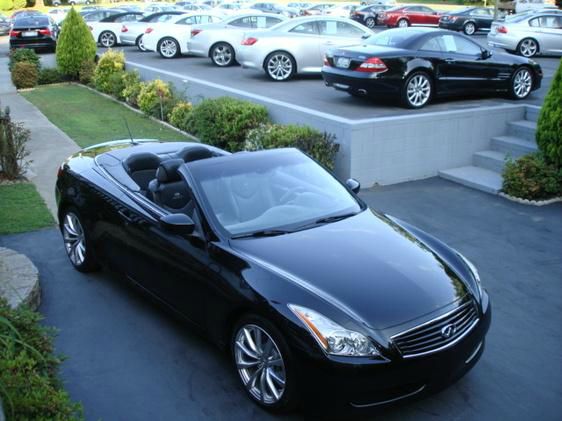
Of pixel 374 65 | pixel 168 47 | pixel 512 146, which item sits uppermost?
pixel 374 65

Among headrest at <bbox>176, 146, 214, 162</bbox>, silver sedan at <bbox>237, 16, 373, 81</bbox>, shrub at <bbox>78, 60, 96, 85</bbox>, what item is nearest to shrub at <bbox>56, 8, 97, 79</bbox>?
shrub at <bbox>78, 60, 96, 85</bbox>

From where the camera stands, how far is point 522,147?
418 inches

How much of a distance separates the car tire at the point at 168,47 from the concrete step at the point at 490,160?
48.3 ft

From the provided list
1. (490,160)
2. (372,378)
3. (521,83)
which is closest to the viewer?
(372,378)

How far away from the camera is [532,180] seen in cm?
923

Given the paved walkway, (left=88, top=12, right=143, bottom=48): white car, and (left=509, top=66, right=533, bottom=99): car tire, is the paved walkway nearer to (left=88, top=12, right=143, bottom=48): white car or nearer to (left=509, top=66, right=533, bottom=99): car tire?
(left=509, top=66, right=533, bottom=99): car tire

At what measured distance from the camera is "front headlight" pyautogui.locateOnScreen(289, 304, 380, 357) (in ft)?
13.0

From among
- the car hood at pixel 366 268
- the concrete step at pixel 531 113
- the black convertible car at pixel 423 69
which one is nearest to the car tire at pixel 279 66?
the black convertible car at pixel 423 69

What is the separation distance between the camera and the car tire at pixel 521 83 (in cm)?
1277

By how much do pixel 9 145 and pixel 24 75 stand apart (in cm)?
1174

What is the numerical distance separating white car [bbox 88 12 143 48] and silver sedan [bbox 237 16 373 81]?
1226 cm

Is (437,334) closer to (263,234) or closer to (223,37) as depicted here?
(263,234)

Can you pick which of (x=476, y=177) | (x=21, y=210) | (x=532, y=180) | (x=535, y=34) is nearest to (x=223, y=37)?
(x=535, y=34)

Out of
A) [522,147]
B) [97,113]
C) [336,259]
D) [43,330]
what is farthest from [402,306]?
[97,113]
